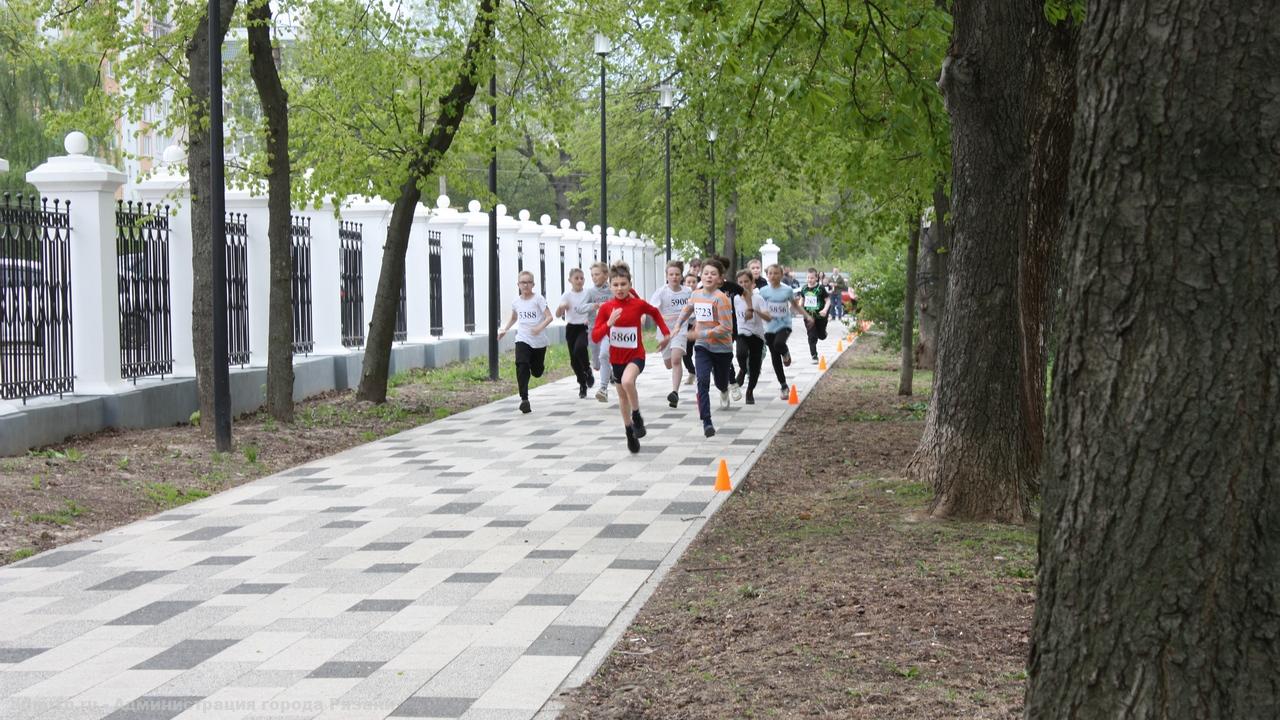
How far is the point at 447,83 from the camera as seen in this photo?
17.5 m

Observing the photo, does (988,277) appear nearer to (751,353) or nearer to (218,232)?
(218,232)

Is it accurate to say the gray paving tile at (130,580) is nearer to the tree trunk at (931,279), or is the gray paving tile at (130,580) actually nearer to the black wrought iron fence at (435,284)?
the tree trunk at (931,279)

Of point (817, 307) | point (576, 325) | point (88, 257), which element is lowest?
point (817, 307)

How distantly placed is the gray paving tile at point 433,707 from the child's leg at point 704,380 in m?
9.24

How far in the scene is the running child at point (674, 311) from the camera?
56.6 ft

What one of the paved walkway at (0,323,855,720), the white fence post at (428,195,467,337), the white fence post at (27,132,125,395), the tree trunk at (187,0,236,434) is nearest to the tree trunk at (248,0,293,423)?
the tree trunk at (187,0,236,434)

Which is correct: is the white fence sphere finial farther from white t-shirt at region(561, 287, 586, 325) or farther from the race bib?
white t-shirt at region(561, 287, 586, 325)

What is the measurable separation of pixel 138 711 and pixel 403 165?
12.4 metres

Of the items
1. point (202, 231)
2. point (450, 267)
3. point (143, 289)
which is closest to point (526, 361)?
point (143, 289)

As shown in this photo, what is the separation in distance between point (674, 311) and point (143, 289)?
6.67 meters

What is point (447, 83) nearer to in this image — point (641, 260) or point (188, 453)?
point (188, 453)

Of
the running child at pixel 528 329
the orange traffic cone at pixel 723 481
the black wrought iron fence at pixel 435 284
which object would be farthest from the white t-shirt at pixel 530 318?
the black wrought iron fence at pixel 435 284

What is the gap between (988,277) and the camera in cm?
930

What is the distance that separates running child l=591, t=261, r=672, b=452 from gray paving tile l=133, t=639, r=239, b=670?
7083mm
